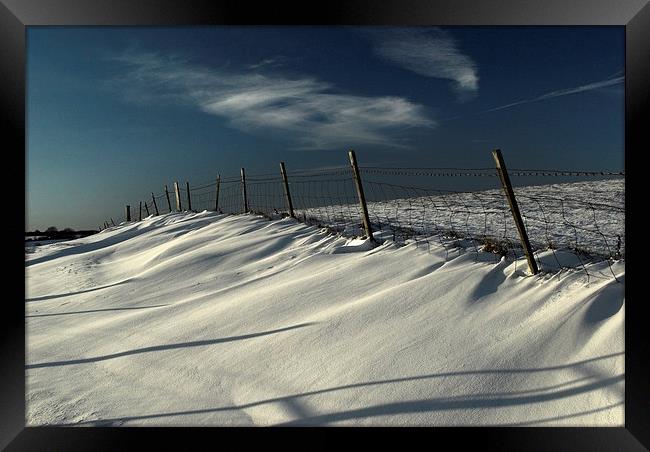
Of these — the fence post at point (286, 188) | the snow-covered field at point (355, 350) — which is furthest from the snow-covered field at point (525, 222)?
the snow-covered field at point (355, 350)

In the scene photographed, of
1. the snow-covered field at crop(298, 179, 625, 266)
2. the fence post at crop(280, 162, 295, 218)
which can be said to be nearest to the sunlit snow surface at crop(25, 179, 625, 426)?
the snow-covered field at crop(298, 179, 625, 266)

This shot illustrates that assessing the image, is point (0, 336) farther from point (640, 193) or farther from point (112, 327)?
point (640, 193)

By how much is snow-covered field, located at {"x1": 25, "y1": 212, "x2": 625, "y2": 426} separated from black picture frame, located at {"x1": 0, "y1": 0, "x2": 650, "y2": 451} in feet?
0.46

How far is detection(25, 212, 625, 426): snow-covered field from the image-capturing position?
2246 millimetres

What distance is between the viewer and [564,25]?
234 centimetres

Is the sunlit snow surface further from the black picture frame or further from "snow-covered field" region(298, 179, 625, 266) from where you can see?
"snow-covered field" region(298, 179, 625, 266)

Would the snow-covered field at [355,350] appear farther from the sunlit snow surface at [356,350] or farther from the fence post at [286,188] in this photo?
the fence post at [286,188]

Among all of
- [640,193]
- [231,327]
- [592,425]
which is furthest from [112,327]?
[640,193]
